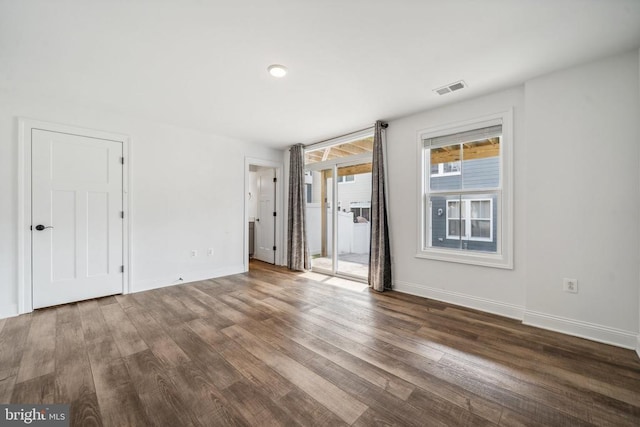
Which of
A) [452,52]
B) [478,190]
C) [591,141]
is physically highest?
[452,52]

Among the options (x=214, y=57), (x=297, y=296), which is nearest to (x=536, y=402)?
(x=297, y=296)

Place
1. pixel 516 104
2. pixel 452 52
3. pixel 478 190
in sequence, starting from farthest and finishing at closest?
pixel 478 190
pixel 516 104
pixel 452 52

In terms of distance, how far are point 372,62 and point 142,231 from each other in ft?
12.4

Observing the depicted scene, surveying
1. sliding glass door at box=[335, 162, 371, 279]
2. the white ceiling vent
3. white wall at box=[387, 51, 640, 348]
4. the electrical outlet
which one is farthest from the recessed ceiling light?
the electrical outlet

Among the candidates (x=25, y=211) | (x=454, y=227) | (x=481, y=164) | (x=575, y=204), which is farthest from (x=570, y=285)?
(x=25, y=211)

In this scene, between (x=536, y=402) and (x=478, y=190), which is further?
(x=478, y=190)

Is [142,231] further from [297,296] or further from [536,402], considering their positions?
[536,402]

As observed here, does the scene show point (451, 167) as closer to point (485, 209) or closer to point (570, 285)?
point (485, 209)

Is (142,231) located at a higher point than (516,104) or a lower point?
lower

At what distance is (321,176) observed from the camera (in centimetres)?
501

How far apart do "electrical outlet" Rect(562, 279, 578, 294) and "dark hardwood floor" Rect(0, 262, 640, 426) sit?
0.43 m

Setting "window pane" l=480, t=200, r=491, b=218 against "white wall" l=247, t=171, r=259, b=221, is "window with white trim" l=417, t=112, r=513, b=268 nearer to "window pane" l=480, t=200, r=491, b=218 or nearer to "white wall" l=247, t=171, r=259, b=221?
"window pane" l=480, t=200, r=491, b=218

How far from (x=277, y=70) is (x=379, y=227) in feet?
7.93

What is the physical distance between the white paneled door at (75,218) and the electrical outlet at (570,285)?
17.2 feet
